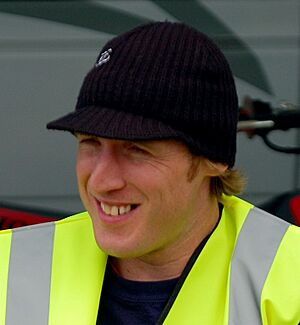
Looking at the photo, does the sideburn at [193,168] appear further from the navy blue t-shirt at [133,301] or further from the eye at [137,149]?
the navy blue t-shirt at [133,301]

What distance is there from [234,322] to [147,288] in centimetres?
20

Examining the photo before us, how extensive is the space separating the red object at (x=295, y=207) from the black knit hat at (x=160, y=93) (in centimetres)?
92

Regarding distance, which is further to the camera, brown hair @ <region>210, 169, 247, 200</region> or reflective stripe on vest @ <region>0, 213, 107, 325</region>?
brown hair @ <region>210, 169, 247, 200</region>

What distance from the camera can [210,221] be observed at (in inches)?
77.4

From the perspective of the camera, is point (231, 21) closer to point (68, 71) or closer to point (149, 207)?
point (68, 71)

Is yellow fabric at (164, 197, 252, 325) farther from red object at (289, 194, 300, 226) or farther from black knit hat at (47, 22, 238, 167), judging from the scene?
red object at (289, 194, 300, 226)

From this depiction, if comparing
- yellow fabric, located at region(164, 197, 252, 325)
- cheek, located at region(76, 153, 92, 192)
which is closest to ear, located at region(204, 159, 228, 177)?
yellow fabric, located at region(164, 197, 252, 325)

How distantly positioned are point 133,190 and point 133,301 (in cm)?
25

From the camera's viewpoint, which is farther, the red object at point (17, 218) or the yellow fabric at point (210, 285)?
the red object at point (17, 218)

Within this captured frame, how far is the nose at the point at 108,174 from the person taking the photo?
1.76 meters

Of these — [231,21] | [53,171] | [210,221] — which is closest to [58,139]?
[53,171]

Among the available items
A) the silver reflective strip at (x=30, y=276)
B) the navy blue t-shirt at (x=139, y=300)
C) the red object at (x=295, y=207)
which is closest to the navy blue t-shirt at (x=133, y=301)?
the navy blue t-shirt at (x=139, y=300)

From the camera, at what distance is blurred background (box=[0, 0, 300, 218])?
3301mm

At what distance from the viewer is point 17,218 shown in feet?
10.8
